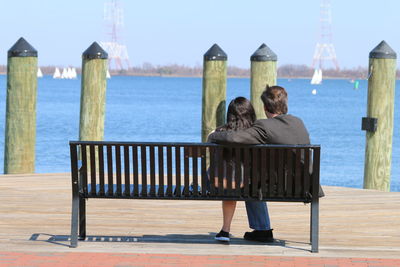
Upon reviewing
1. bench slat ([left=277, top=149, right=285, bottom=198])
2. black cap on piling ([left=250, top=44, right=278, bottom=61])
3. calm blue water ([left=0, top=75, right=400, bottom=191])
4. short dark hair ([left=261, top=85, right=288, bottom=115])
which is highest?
black cap on piling ([left=250, top=44, right=278, bottom=61])

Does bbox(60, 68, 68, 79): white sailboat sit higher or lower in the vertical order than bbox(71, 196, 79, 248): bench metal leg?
lower

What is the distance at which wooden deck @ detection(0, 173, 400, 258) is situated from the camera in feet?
21.6

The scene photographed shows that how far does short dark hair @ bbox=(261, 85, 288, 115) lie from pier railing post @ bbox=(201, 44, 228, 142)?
12.9ft

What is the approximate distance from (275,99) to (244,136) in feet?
1.29

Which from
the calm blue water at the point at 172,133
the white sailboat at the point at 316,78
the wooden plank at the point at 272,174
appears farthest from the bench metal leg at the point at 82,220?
the white sailboat at the point at 316,78

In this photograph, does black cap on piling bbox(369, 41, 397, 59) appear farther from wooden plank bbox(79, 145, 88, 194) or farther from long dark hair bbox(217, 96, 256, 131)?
wooden plank bbox(79, 145, 88, 194)

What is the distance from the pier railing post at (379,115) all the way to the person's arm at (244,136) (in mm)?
4044

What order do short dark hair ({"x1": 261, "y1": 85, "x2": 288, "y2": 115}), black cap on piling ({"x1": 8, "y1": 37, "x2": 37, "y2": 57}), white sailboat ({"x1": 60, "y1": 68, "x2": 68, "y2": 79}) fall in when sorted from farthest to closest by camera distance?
white sailboat ({"x1": 60, "y1": 68, "x2": 68, "y2": 79})
black cap on piling ({"x1": 8, "y1": 37, "x2": 37, "y2": 57})
short dark hair ({"x1": 261, "y1": 85, "x2": 288, "y2": 115})

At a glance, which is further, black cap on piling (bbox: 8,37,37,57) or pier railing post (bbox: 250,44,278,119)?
black cap on piling (bbox: 8,37,37,57)

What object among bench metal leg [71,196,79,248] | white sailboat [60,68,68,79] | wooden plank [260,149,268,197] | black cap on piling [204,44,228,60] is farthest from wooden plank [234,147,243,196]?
white sailboat [60,68,68,79]

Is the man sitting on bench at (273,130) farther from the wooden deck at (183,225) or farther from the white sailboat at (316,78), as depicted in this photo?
the white sailboat at (316,78)

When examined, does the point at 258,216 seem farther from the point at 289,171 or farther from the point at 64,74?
the point at 64,74

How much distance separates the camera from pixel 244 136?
21.1ft

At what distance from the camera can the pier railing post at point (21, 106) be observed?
34.9 feet
